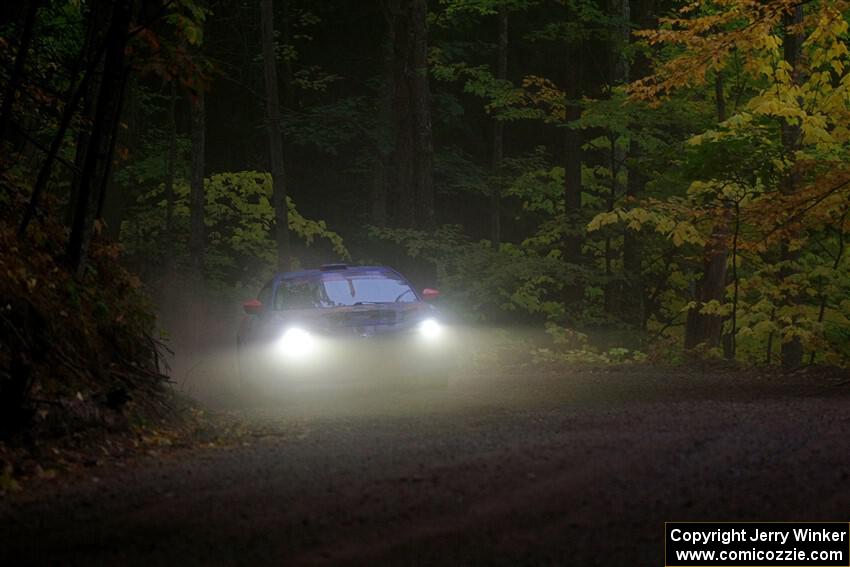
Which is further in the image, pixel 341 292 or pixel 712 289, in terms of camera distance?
pixel 712 289

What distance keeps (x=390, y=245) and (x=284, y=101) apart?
15737 mm

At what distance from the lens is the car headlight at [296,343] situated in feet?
46.9

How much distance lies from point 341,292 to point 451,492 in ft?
27.5

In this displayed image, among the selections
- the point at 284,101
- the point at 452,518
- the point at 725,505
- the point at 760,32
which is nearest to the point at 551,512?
the point at 452,518

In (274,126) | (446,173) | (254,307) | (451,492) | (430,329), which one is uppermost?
(274,126)

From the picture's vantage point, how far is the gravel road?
5.79m

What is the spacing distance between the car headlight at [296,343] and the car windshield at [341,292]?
0.48 meters

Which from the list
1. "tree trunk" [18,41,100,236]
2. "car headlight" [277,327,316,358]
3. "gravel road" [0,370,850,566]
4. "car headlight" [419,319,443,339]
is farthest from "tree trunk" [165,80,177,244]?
"gravel road" [0,370,850,566]

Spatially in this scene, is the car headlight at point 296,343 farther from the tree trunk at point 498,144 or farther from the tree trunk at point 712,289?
the tree trunk at point 498,144

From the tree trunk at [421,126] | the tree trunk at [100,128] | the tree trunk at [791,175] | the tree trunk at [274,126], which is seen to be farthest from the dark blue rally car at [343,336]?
the tree trunk at [274,126]

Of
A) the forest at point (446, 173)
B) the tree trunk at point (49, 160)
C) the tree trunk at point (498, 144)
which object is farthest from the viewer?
the tree trunk at point (498, 144)

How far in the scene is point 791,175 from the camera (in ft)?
61.2

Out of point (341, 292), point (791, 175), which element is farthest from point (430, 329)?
point (791, 175)

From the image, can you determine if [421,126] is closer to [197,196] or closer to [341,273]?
[197,196]
